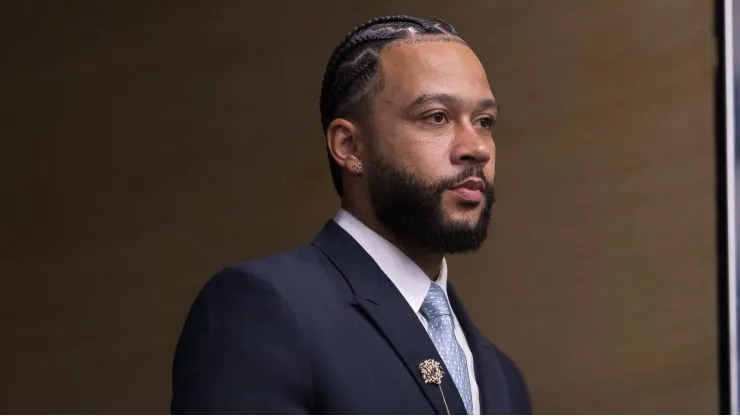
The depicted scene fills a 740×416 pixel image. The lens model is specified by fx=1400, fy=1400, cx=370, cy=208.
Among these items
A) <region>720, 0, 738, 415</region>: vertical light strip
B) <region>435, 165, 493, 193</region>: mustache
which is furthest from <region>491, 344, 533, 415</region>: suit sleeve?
<region>720, 0, 738, 415</region>: vertical light strip

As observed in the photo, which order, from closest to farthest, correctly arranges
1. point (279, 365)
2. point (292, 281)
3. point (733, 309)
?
1. point (279, 365)
2. point (292, 281)
3. point (733, 309)

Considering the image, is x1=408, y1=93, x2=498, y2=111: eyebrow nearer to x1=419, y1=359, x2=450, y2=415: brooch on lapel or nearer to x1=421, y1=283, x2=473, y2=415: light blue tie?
x1=421, y1=283, x2=473, y2=415: light blue tie

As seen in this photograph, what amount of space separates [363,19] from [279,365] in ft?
5.13

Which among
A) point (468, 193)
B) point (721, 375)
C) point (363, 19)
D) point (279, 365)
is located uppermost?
point (363, 19)

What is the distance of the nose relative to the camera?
1.91 meters

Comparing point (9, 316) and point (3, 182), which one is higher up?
point (3, 182)

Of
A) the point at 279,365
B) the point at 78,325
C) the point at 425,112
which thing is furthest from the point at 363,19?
the point at 279,365

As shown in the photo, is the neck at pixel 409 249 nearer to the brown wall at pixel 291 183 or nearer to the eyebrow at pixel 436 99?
the eyebrow at pixel 436 99

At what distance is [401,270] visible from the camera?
6.41ft

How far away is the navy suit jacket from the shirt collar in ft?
0.07

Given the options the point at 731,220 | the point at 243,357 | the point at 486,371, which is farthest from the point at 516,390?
the point at 731,220

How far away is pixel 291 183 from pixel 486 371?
1.25m

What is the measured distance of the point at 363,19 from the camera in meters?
3.16

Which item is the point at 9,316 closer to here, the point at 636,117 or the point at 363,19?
the point at 363,19
